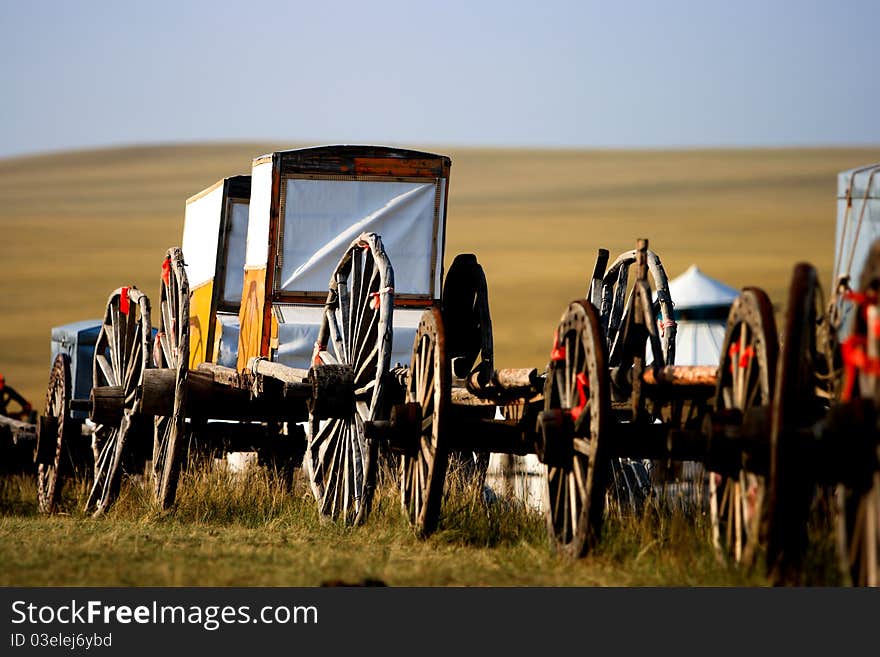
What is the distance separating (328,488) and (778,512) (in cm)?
456

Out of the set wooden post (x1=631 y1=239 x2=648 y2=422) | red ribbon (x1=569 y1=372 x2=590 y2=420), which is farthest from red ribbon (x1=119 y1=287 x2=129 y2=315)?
red ribbon (x1=569 y1=372 x2=590 y2=420)

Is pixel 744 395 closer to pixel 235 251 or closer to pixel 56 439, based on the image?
pixel 235 251

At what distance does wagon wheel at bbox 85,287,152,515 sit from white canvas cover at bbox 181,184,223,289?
822 mm

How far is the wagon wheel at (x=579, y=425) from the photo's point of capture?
19.8ft

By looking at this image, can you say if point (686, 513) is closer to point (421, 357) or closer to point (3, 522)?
point (421, 357)

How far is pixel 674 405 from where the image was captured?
23.6 feet

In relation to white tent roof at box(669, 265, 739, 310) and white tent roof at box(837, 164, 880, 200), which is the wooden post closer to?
white tent roof at box(837, 164, 880, 200)

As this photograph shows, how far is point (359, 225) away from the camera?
10.7 m

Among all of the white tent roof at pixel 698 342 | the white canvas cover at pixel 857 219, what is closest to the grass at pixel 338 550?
the white canvas cover at pixel 857 219

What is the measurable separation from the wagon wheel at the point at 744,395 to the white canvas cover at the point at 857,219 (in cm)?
153

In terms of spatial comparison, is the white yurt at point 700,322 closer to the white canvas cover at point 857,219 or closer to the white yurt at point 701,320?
the white yurt at point 701,320

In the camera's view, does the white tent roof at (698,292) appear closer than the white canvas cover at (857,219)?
No

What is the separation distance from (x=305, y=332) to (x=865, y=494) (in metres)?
6.34
